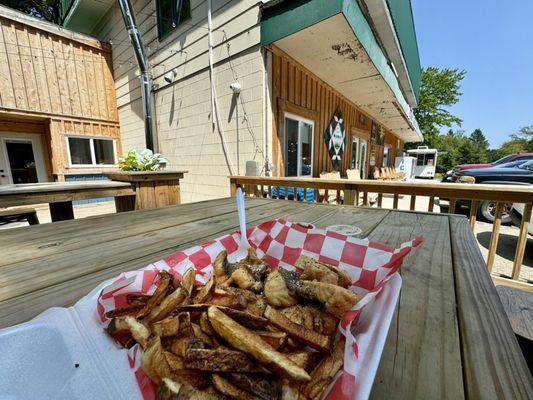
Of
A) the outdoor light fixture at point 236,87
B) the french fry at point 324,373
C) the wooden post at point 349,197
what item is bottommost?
the wooden post at point 349,197

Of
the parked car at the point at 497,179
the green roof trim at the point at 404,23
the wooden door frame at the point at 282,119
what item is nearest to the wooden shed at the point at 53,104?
the wooden door frame at the point at 282,119

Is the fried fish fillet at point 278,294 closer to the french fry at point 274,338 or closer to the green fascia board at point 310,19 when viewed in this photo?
the french fry at point 274,338

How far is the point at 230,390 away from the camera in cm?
31

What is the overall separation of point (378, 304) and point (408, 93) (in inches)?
425

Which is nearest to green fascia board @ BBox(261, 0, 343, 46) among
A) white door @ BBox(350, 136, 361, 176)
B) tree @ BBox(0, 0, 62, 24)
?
white door @ BBox(350, 136, 361, 176)

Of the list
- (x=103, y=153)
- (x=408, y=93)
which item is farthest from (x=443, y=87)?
(x=103, y=153)

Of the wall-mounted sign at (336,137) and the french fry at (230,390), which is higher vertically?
the wall-mounted sign at (336,137)

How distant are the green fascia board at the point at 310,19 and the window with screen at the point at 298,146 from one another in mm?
1383

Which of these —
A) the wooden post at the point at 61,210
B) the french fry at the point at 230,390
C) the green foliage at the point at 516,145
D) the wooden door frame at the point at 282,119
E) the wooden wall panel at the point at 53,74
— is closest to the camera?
the french fry at the point at 230,390

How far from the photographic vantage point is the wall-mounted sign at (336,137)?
5988 mm

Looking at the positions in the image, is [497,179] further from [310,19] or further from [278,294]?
[278,294]

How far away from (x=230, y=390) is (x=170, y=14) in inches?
269

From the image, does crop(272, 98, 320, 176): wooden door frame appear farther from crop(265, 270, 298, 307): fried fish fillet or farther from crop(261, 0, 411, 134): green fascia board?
crop(265, 270, 298, 307): fried fish fillet

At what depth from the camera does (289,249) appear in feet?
2.50
